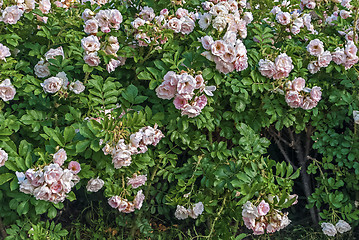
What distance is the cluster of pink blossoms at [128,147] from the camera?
2027 millimetres

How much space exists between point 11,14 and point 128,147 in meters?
1.09

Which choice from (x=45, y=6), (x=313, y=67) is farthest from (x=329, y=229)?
(x=45, y=6)

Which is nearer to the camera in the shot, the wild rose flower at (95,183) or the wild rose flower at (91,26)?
the wild rose flower at (95,183)

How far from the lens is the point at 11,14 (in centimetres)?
238

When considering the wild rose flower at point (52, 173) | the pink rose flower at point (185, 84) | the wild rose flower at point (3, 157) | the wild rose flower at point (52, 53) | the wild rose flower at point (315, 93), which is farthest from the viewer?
the wild rose flower at point (315, 93)

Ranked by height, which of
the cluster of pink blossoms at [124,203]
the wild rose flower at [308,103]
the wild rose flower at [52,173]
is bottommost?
the cluster of pink blossoms at [124,203]

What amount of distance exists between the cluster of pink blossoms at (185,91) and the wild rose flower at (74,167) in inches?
23.2

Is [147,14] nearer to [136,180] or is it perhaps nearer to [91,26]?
[91,26]

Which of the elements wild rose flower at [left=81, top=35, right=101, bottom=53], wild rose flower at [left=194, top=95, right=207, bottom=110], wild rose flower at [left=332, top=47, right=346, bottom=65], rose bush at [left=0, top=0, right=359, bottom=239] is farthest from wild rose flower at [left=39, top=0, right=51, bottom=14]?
wild rose flower at [left=332, top=47, right=346, bottom=65]

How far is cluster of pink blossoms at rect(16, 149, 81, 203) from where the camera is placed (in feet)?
6.30

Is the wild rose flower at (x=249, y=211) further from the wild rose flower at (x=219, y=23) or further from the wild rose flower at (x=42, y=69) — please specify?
the wild rose flower at (x=42, y=69)

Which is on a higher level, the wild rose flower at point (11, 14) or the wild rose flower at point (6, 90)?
the wild rose flower at point (11, 14)

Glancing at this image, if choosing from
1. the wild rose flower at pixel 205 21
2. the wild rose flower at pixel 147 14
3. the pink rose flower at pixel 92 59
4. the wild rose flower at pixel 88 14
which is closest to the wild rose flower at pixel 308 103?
the wild rose flower at pixel 205 21

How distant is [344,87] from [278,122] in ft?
1.97
